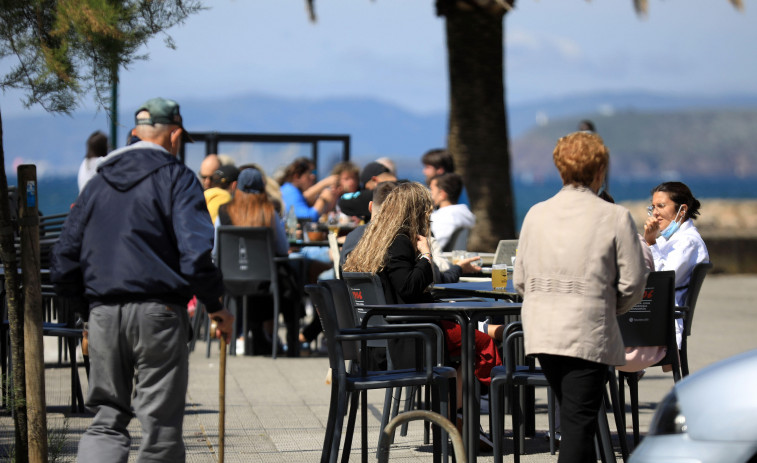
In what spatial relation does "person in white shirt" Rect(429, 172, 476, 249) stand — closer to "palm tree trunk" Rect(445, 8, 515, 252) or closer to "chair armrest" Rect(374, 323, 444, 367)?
"chair armrest" Rect(374, 323, 444, 367)

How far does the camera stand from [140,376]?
4.71 meters

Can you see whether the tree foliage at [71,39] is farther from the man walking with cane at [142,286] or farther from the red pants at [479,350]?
the red pants at [479,350]

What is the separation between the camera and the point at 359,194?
10.3 meters

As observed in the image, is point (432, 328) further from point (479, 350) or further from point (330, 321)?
point (479, 350)

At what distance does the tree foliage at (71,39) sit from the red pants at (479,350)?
2238 mm

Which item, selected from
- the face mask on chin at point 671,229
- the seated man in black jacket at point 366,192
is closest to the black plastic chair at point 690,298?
the face mask on chin at point 671,229

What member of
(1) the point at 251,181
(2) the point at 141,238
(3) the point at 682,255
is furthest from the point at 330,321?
(1) the point at 251,181

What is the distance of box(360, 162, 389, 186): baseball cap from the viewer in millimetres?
10109

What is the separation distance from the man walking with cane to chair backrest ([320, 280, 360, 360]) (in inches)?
50.0

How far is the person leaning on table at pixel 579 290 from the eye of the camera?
4.66 meters

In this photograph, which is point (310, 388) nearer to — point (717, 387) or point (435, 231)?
point (435, 231)

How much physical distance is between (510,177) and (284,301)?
591cm

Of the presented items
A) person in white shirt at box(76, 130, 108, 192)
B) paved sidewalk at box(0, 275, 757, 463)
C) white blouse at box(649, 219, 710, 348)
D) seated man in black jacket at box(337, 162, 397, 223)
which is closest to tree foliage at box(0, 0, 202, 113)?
paved sidewalk at box(0, 275, 757, 463)

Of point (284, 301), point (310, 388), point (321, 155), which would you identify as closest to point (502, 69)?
point (321, 155)
